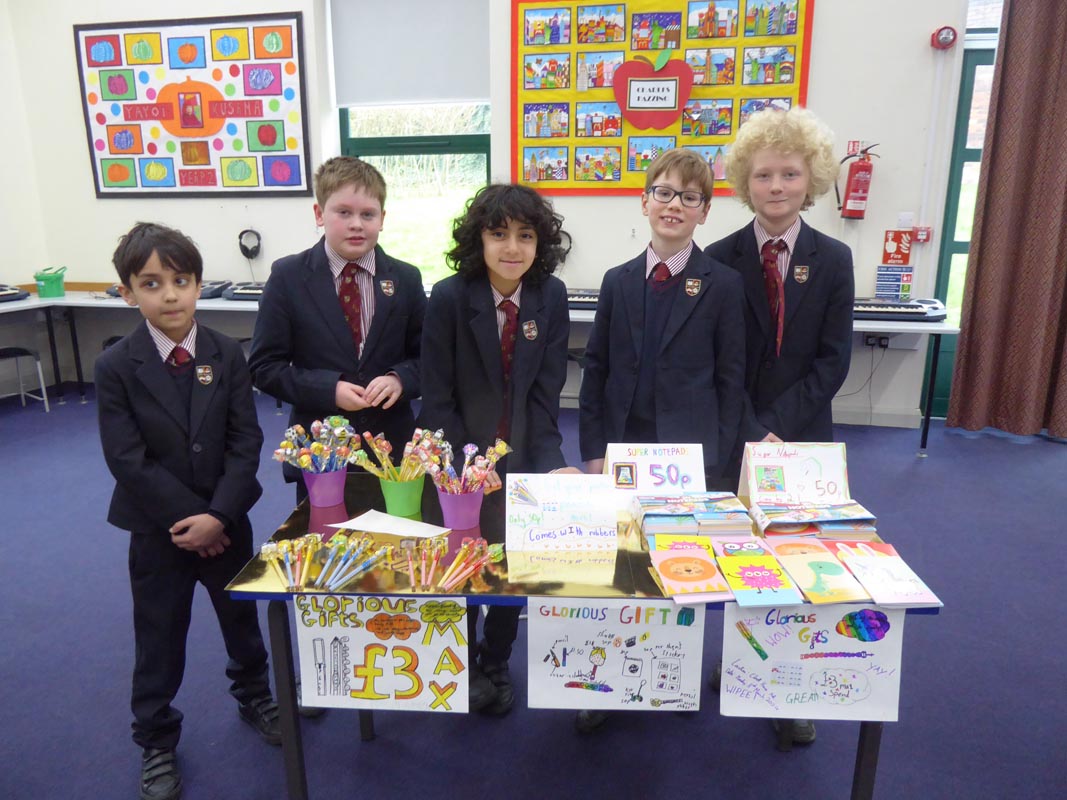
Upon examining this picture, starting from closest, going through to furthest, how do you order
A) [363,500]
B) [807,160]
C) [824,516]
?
[824,516] → [363,500] → [807,160]

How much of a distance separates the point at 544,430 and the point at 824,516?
66 cm

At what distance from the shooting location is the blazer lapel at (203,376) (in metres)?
1.51

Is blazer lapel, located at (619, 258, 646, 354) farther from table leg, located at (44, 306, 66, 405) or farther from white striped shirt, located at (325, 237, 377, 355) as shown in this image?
table leg, located at (44, 306, 66, 405)

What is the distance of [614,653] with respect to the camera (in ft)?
3.94

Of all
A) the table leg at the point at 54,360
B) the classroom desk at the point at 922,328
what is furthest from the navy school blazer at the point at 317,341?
the table leg at the point at 54,360

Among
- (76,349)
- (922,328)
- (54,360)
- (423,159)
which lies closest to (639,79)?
(423,159)

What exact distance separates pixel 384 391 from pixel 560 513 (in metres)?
0.62

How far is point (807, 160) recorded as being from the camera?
5.57ft

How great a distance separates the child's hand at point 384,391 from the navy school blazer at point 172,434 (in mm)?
264

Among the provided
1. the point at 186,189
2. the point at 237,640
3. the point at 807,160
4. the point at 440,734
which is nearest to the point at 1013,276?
the point at 807,160

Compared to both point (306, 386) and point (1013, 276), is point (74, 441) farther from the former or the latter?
point (1013, 276)

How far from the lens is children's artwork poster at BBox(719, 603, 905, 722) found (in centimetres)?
116

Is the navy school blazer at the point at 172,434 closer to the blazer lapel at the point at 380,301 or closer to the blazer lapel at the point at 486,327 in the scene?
the blazer lapel at the point at 380,301

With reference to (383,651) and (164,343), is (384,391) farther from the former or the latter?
(383,651)
